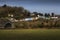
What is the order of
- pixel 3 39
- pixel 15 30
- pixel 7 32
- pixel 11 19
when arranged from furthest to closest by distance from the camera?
1. pixel 11 19
2. pixel 15 30
3. pixel 7 32
4. pixel 3 39

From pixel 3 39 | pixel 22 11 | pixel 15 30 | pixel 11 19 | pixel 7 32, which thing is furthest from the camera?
pixel 22 11

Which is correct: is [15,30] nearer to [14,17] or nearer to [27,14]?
[14,17]

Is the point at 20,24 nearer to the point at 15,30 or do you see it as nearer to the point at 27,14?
the point at 15,30

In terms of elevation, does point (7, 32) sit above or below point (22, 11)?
below

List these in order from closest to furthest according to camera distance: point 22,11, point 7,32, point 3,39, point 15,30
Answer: point 3,39 < point 7,32 < point 15,30 < point 22,11

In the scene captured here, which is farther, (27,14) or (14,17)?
(27,14)

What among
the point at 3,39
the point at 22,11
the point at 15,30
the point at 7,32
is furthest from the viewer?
the point at 22,11

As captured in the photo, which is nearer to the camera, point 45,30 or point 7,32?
point 7,32

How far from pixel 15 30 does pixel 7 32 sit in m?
0.60

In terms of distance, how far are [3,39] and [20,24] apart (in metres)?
2.09

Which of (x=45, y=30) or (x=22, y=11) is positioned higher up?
(x=22, y=11)

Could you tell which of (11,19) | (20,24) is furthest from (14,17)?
(20,24)

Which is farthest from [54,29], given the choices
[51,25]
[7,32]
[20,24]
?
[7,32]

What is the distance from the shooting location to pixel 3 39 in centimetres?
631
